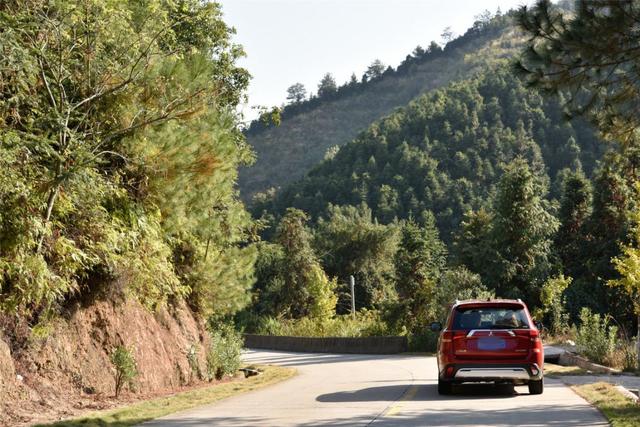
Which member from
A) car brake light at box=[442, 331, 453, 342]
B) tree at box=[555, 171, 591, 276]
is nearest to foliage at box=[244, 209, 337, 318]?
tree at box=[555, 171, 591, 276]

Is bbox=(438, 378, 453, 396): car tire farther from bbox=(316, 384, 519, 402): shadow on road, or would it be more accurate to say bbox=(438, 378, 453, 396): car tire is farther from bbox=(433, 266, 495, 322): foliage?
bbox=(433, 266, 495, 322): foliage

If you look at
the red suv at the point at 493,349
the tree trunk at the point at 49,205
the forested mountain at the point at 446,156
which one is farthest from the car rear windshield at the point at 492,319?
the forested mountain at the point at 446,156

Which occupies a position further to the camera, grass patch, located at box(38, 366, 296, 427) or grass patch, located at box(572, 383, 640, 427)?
grass patch, located at box(38, 366, 296, 427)

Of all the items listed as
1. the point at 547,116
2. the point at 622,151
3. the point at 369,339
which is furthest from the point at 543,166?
the point at 622,151

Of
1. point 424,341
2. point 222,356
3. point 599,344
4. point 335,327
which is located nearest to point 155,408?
point 222,356

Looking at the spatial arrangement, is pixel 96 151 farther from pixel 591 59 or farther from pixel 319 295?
pixel 319 295

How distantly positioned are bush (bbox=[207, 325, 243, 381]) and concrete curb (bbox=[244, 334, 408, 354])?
728 inches

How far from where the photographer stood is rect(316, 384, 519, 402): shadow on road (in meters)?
15.6

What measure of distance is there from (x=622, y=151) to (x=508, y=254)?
40886mm

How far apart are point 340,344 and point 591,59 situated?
34.7m

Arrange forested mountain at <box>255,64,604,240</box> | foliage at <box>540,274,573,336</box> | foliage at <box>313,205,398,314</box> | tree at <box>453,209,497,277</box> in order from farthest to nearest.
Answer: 1. forested mountain at <box>255,64,604,240</box>
2. foliage at <box>313,205,398,314</box>
3. tree at <box>453,209,497,277</box>
4. foliage at <box>540,274,573,336</box>

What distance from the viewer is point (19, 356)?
14.5 metres

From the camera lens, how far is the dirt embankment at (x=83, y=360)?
44.4ft

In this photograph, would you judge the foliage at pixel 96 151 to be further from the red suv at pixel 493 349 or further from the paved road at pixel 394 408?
the red suv at pixel 493 349
